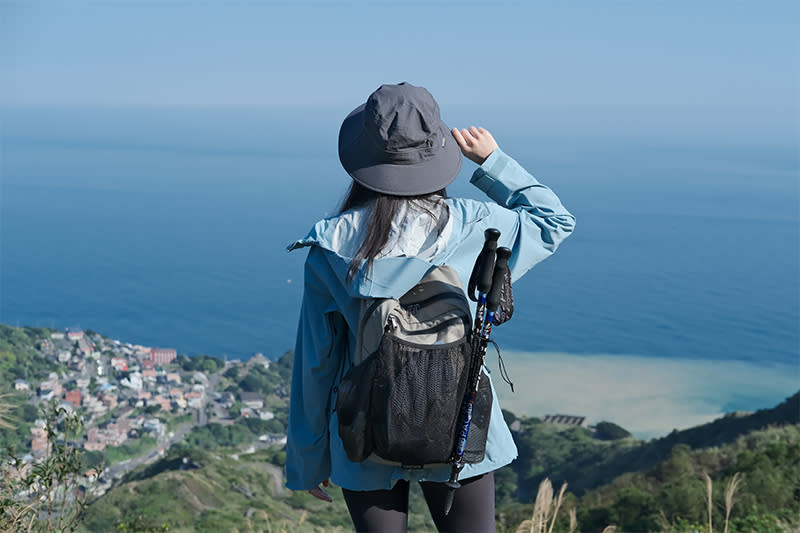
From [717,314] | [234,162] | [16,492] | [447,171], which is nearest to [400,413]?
[447,171]

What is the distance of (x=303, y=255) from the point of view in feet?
191

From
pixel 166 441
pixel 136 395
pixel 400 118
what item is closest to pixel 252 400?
pixel 136 395

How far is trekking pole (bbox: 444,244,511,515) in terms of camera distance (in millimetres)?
1691

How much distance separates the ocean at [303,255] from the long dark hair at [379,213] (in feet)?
158

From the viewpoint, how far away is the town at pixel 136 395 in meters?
33.7

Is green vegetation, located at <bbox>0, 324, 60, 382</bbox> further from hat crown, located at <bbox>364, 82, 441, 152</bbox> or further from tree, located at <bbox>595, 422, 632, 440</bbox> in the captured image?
hat crown, located at <bbox>364, 82, 441, 152</bbox>

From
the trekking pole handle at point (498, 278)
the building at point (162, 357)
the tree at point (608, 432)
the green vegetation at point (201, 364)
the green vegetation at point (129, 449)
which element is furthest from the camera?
the building at point (162, 357)

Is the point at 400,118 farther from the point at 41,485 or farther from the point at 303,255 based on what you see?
the point at 303,255

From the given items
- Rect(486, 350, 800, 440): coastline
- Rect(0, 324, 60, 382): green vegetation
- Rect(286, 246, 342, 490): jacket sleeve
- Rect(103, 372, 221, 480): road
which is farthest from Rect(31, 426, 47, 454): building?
Rect(486, 350, 800, 440): coastline

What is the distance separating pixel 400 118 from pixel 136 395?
42.8 meters

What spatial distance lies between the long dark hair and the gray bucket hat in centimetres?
2

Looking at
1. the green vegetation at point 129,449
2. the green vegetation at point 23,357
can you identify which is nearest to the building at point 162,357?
the green vegetation at point 23,357

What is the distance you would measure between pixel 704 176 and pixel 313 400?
170677 mm

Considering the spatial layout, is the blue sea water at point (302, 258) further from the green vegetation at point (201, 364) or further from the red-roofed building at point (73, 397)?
the red-roofed building at point (73, 397)
